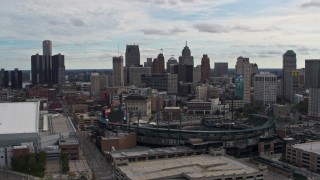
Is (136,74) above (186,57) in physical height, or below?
below

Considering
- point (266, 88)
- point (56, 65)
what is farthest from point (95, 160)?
point (56, 65)

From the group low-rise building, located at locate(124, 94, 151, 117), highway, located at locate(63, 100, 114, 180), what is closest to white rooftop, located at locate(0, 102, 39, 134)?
highway, located at locate(63, 100, 114, 180)

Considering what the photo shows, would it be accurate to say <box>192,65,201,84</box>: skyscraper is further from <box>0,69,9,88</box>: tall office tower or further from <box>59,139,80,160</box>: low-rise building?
<box>59,139,80,160</box>: low-rise building

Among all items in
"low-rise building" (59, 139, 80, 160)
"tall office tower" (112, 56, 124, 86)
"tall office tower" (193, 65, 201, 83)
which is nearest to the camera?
"low-rise building" (59, 139, 80, 160)

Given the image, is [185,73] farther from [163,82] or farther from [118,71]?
[118,71]

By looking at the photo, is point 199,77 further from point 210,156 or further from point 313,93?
point 210,156

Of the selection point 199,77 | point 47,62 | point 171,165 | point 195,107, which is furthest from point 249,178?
point 47,62
